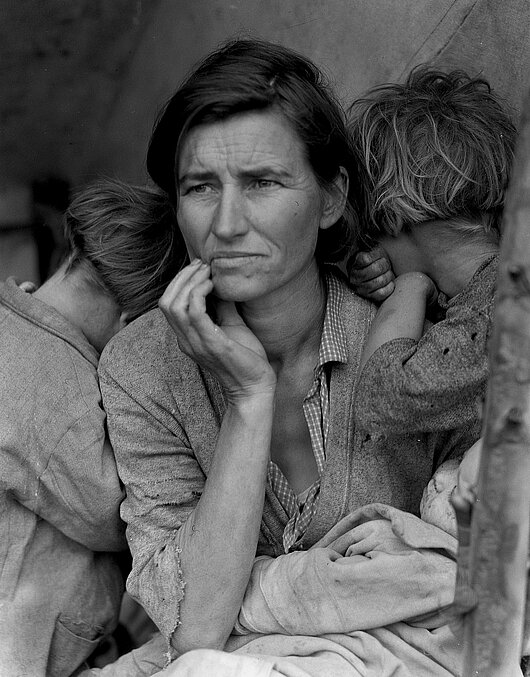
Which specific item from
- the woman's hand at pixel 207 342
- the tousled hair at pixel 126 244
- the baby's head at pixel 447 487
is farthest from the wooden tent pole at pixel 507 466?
the tousled hair at pixel 126 244

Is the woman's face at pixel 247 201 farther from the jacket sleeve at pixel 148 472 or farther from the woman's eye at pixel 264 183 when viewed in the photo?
the jacket sleeve at pixel 148 472

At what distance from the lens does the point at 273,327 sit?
243cm

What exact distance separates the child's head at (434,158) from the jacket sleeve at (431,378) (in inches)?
13.4

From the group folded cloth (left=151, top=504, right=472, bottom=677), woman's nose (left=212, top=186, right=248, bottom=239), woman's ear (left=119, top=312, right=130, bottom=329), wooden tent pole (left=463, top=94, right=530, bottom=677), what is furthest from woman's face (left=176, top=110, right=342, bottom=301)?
wooden tent pole (left=463, top=94, right=530, bottom=677)

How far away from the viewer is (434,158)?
2.41 metres

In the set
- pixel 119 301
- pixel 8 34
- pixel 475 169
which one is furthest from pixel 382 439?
pixel 8 34

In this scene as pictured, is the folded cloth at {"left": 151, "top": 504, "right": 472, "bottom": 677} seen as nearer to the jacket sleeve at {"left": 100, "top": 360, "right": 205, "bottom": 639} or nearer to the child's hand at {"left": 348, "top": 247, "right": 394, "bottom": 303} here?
the jacket sleeve at {"left": 100, "top": 360, "right": 205, "bottom": 639}

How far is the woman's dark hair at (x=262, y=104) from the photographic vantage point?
226 cm

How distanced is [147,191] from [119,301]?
1.03 feet

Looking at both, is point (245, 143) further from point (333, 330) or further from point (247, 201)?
point (333, 330)

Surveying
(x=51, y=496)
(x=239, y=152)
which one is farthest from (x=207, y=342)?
(x=51, y=496)

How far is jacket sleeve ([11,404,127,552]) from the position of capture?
2455 mm

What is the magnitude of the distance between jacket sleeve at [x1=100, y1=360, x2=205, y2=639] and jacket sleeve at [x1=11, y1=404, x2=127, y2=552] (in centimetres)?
6

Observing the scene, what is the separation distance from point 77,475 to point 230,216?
77 cm
